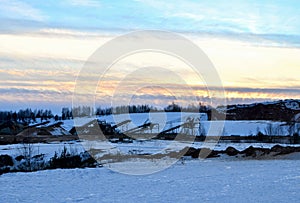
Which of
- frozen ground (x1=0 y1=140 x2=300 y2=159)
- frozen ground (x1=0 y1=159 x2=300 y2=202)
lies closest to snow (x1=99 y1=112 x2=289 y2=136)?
frozen ground (x1=0 y1=140 x2=300 y2=159)

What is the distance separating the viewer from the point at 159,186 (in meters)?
14.5

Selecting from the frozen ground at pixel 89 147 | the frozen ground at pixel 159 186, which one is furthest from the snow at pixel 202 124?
the frozen ground at pixel 159 186

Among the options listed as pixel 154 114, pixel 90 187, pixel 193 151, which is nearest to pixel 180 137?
pixel 154 114

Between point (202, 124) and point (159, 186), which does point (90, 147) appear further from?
point (202, 124)

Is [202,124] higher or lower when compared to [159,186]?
higher

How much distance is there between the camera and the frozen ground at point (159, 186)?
12.2 metres

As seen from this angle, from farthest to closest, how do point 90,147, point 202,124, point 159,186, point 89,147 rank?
point 202,124
point 89,147
point 90,147
point 159,186

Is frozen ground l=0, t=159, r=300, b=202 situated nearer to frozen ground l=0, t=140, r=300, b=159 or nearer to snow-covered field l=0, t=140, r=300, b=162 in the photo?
frozen ground l=0, t=140, r=300, b=159

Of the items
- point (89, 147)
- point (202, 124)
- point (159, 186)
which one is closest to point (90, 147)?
point (89, 147)

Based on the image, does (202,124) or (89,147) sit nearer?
(89,147)

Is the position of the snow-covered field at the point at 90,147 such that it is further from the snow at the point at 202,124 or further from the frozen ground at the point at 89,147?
the snow at the point at 202,124

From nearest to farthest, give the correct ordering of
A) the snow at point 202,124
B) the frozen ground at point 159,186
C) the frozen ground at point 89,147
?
the frozen ground at point 159,186, the frozen ground at point 89,147, the snow at point 202,124

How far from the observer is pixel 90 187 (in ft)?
47.3

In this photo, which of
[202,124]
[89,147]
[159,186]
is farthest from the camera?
[202,124]
